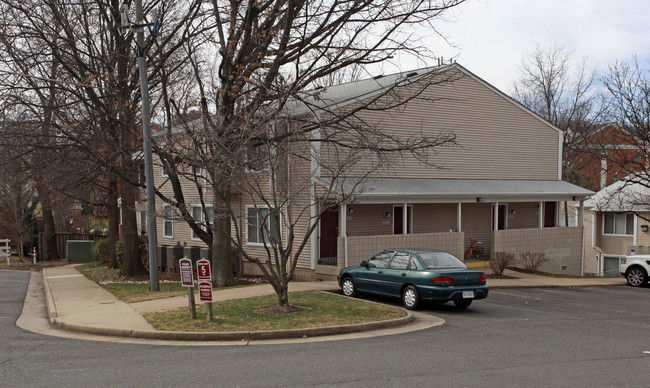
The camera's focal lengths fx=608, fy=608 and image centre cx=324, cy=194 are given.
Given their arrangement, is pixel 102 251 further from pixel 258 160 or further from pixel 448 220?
pixel 258 160

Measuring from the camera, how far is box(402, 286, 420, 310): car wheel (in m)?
14.0

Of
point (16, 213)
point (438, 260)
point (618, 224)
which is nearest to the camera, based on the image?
point (438, 260)

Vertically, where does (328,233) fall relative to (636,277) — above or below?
above

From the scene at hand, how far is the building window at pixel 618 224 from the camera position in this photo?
107 feet

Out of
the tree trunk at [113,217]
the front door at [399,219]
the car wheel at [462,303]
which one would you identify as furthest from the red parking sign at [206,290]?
the tree trunk at [113,217]

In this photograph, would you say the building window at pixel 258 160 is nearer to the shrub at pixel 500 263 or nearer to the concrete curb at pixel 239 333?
the concrete curb at pixel 239 333

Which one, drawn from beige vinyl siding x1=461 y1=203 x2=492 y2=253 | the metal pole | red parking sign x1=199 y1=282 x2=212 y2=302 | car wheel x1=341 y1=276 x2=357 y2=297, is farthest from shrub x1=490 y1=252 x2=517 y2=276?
red parking sign x1=199 y1=282 x2=212 y2=302

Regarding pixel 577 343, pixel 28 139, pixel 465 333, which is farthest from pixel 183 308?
pixel 28 139

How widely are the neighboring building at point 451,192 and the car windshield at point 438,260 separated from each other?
5464 mm

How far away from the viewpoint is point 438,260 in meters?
14.5

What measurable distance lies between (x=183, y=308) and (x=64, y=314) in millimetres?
2714

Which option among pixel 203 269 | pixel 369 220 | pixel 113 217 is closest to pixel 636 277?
pixel 369 220

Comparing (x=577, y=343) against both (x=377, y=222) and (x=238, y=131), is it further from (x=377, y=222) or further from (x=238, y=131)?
(x=377, y=222)

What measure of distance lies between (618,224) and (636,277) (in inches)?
490
